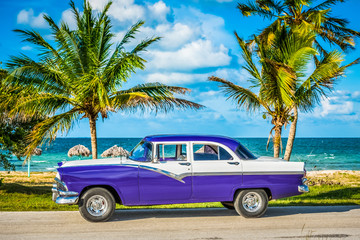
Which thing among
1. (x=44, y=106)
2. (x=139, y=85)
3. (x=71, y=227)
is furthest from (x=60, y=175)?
(x=139, y=85)

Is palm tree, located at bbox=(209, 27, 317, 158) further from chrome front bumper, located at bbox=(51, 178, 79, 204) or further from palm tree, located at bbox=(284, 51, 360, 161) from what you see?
chrome front bumper, located at bbox=(51, 178, 79, 204)

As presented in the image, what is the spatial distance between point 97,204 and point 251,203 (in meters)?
3.44

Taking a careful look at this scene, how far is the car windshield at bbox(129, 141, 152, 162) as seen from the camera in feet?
29.0

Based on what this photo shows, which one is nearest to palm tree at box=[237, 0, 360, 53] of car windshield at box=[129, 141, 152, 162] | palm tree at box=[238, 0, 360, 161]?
palm tree at box=[238, 0, 360, 161]

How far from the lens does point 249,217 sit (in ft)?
29.7

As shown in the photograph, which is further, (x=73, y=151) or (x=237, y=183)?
(x=73, y=151)

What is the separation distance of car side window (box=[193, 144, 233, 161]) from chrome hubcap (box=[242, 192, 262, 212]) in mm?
964

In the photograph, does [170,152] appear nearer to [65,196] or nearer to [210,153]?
[210,153]

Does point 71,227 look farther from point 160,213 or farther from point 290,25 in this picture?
point 290,25

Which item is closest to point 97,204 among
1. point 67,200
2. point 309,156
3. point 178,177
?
point 67,200

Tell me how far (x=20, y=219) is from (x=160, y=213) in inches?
125

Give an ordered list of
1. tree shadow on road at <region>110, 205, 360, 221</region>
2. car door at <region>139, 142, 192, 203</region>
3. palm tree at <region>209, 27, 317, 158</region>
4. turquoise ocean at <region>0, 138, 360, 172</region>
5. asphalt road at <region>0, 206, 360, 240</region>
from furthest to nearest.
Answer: turquoise ocean at <region>0, 138, 360, 172</region> → palm tree at <region>209, 27, 317, 158</region> → tree shadow on road at <region>110, 205, 360, 221</region> → car door at <region>139, 142, 192, 203</region> → asphalt road at <region>0, 206, 360, 240</region>

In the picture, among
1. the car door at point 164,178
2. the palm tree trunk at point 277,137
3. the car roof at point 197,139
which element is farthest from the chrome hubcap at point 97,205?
the palm tree trunk at point 277,137

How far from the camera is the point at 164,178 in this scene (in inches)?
342
